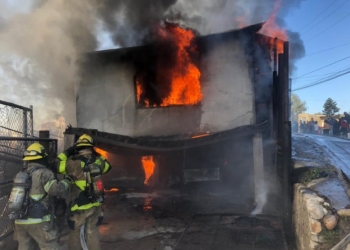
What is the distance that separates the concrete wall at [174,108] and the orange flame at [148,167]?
3.35 feet

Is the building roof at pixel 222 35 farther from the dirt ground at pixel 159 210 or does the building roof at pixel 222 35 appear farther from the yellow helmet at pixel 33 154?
the yellow helmet at pixel 33 154

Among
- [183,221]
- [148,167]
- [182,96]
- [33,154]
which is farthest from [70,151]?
[148,167]

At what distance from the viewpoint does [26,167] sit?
13.6ft

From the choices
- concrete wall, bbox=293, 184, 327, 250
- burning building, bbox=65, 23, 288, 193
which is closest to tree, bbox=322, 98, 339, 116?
burning building, bbox=65, 23, 288, 193

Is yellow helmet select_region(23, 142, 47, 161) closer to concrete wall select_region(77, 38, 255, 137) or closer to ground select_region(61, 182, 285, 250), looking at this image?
ground select_region(61, 182, 285, 250)

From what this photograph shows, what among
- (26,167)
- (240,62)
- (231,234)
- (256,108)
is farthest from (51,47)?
(231,234)

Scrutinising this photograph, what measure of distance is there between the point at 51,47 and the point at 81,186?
9.44 meters

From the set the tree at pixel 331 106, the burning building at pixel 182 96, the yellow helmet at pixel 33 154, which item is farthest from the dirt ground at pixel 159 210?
the tree at pixel 331 106

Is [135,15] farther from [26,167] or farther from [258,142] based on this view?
[26,167]

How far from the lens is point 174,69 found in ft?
33.8

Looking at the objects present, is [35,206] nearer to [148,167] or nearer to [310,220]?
[310,220]

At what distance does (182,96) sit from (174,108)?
505 mm

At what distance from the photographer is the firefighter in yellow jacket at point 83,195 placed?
14.4 feet

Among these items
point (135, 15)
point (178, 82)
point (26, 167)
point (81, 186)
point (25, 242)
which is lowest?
point (25, 242)
